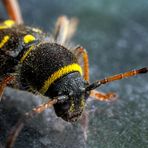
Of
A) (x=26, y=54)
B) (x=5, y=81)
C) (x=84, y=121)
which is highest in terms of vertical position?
(x=26, y=54)

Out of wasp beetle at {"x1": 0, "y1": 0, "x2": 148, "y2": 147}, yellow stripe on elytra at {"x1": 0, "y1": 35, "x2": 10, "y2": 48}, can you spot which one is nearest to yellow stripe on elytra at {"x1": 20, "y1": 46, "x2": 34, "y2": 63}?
wasp beetle at {"x1": 0, "y1": 0, "x2": 148, "y2": 147}

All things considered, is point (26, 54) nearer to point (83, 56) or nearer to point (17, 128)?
point (83, 56)

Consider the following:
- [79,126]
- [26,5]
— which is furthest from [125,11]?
[79,126]

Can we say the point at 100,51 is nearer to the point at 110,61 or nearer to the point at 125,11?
the point at 110,61

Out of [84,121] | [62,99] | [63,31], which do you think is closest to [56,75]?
[62,99]

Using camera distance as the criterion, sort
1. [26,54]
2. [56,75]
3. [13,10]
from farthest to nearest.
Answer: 1. [13,10]
2. [26,54]
3. [56,75]

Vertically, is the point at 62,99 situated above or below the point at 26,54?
below

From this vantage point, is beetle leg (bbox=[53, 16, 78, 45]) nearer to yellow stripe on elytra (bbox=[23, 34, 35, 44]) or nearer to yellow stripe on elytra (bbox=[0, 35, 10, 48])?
yellow stripe on elytra (bbox=[23, 34, 35, 44])

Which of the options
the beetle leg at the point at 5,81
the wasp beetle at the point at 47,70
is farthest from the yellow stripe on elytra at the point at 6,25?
the beetle leg at the point at 5,81
